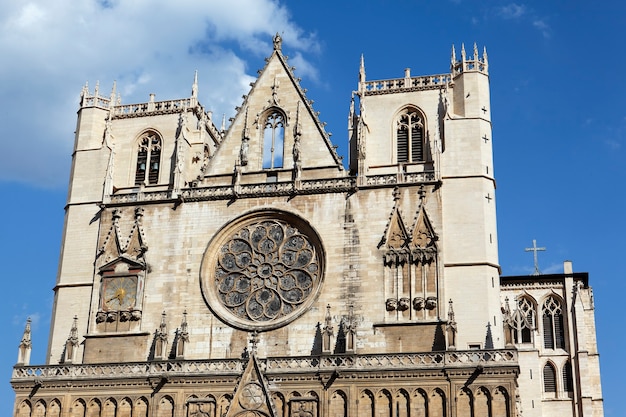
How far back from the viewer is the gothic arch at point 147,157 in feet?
117

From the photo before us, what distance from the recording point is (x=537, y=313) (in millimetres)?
39875

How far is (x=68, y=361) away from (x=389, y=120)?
14169 millimetres

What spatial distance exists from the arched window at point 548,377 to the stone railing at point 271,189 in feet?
39.2

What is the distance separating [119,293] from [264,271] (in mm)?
5222

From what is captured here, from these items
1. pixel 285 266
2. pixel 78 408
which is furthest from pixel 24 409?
pixel 285 266

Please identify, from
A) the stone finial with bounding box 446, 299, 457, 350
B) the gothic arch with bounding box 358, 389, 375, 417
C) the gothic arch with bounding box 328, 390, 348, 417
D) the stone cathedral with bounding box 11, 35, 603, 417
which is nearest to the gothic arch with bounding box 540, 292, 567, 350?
the stone cathedral with bounding box 11, 35, 603, 417

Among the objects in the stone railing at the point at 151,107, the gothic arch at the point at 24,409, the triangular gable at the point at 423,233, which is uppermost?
the stone railing at the point at 151,107

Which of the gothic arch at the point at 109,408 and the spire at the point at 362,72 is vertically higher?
the spire at the point at 362,72

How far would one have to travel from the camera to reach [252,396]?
93.7 feet

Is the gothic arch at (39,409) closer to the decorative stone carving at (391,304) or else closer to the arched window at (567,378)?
the decorative stone carving at (391,304)

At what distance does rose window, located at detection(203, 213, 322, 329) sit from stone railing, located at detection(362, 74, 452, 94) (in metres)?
6.23

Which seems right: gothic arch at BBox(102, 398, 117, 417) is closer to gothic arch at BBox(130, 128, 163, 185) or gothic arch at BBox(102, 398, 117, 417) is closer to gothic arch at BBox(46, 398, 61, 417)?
gothic arch at BBox(46, 398, 61, 417)

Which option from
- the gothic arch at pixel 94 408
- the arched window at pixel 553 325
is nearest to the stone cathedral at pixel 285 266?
the gothic arch at pixel 94 408

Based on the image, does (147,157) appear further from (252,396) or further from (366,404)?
(366,404)
